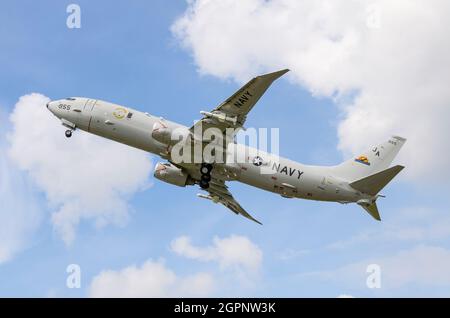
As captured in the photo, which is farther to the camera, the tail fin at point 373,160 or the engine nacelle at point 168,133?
the tail fin at point 373,160

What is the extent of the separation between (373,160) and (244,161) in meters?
14.9

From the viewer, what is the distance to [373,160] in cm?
6688

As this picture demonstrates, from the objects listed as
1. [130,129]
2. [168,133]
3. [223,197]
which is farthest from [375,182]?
[130,129]

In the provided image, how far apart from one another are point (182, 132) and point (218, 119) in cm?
525

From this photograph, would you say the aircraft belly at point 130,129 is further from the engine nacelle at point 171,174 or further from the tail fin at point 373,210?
the tail fin at point 373,210

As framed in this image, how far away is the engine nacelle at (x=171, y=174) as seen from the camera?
68.9m

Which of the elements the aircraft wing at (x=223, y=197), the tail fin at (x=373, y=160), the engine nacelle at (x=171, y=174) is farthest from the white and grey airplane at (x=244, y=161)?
the aircraft wing at (x=223, y=197)

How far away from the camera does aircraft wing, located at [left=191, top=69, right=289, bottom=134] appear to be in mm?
54406

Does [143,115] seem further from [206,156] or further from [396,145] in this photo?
[396,145]

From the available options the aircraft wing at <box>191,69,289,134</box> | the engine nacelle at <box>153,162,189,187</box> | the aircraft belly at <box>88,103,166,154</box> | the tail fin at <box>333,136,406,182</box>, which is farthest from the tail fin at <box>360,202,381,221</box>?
the aircraft belly at <box>88,103,166,154</box>

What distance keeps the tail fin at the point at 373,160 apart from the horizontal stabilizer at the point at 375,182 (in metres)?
3.00

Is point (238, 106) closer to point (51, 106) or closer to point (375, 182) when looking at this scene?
point (375, 182)

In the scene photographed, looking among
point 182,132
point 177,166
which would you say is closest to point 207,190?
point 177,166

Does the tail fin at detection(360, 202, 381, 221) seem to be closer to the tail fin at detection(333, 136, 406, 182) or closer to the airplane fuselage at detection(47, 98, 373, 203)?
Result: the airplane fuselage at detection(47, 98, 373, 203)
